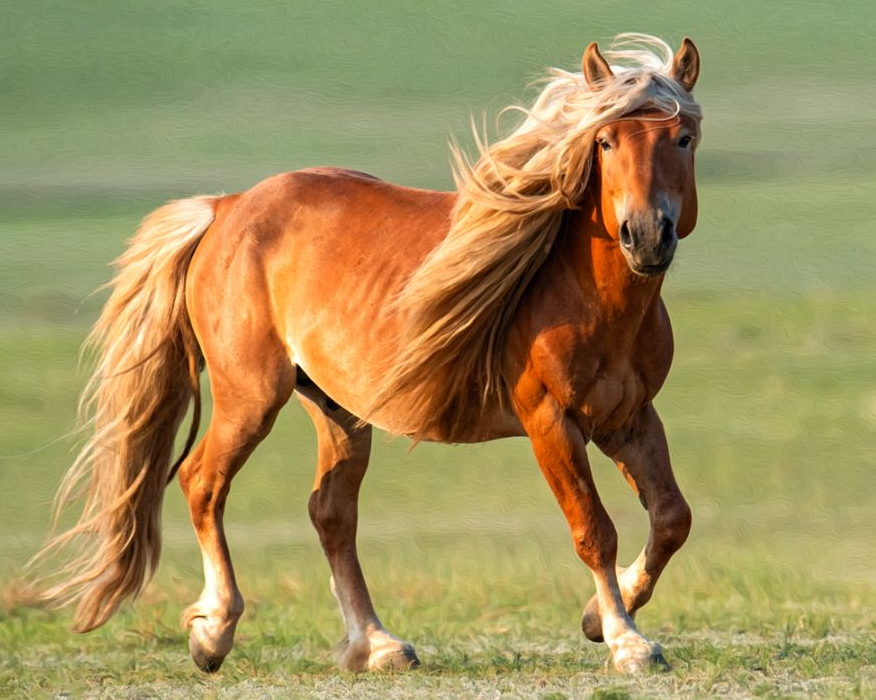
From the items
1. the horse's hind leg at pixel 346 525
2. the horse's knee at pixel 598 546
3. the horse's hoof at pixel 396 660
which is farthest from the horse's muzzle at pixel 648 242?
the horse's hoof at pixel 396 660

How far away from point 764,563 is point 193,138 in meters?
19.8

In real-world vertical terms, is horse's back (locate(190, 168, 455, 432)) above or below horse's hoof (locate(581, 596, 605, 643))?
above

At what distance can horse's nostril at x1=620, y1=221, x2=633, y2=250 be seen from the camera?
5336 mm

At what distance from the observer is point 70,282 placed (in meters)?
20.4

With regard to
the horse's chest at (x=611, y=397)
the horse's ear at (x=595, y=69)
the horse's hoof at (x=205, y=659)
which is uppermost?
the horse's ear at (x=595, y=69)

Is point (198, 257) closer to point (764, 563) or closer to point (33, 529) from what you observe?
point (764, 563)

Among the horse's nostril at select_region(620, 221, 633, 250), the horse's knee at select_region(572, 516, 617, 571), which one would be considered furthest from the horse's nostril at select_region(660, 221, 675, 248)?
the horse's knee at select_region(572, 516, 617, 571)

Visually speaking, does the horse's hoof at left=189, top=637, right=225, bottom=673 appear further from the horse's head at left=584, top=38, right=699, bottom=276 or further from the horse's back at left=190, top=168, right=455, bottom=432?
the horse's head at left=584, top=38, right=699, bottom=276

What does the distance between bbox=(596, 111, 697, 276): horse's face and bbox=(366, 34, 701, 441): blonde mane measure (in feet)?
0.47

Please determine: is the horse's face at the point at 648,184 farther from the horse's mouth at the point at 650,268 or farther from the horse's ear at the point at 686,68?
the horse's ear at the point at 686,68

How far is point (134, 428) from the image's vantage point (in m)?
7.04

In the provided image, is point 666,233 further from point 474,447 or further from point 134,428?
point 474,447

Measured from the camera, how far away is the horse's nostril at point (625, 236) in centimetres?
534

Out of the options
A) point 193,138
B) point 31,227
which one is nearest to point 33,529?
point 31,227
